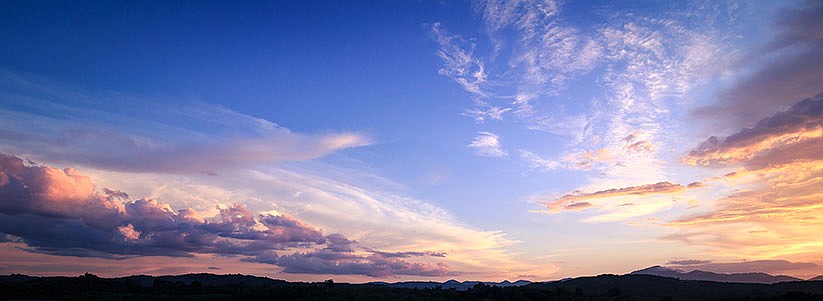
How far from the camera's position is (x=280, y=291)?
8031 centimetres

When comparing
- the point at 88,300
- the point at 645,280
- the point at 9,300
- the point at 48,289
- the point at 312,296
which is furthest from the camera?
the point at 645,280

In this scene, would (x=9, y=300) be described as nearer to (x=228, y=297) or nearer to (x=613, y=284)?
(x=228, y=297)

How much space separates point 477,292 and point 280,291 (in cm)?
3551

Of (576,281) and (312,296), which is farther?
(576,281)

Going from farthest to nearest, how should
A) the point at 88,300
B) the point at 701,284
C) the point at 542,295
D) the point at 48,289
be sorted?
the point at 701,284
the point at 542,295
the point at 48,289
the point at 88,300

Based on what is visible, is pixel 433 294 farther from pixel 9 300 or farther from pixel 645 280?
pixel 645 280

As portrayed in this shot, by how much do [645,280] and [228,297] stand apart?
105178 millimetres

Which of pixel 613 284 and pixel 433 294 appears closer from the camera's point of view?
pixel 433 294

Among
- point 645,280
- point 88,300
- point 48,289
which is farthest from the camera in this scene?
point 645,280

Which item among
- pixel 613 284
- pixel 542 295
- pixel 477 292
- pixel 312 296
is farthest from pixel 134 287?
pixel 613 284

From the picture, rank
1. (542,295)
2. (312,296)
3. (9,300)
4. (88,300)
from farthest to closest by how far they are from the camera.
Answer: (542,295), (312,296), (88,300), (9,300)

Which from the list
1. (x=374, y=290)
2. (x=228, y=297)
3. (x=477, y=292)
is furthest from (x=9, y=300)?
(x=477, y=292)

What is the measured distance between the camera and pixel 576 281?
485 feet

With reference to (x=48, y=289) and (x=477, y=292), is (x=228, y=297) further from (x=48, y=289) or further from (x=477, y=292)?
(x=477, y=292)
